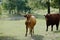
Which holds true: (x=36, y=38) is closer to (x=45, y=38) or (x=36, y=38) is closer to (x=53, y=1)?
(x=45, y=38)

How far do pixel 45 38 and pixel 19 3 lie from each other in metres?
42.4

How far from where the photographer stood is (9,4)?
54344 mm

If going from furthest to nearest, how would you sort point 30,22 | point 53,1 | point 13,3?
point 13,3
point 53,1
point 30,22

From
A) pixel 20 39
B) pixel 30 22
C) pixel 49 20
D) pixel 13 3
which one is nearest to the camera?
pixel 20 39

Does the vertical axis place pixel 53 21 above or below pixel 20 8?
above

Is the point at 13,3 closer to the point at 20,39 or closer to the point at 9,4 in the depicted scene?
the point at 9,4

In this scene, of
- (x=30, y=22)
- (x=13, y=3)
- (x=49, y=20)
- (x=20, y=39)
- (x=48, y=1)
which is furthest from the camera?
(x=13, y=3)

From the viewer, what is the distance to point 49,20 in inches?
575

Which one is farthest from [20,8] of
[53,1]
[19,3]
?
[53,1]

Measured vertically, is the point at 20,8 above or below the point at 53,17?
below

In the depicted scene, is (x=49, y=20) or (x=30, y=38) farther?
(x=49, y=20)

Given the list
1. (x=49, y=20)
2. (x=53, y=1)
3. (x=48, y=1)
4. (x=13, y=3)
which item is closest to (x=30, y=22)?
(x=49, y=20)

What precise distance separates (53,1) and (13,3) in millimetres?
25063

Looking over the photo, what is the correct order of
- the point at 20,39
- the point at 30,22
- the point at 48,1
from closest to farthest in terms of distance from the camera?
the point at 20,39
the point at 30,22
the point at 48,1
